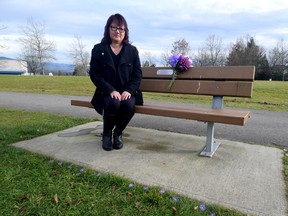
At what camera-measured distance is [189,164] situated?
300cm

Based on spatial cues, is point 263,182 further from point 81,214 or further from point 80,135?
point 80,135

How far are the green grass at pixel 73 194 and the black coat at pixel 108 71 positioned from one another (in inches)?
40.9

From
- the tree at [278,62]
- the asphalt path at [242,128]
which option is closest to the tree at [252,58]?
the tree at [278,62]

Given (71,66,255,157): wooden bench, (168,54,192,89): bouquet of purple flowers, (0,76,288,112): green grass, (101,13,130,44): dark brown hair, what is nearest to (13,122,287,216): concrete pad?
(71,66,255,157): wooden bench

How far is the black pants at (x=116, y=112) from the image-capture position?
3293mm

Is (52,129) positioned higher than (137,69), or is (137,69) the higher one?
(137,69)

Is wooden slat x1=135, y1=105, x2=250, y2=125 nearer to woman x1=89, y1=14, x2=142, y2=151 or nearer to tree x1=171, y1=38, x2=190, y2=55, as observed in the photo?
woman x1=89, y1=14, x2=142, y2=151

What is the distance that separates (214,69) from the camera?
12.0 ft

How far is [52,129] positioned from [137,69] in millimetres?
1876

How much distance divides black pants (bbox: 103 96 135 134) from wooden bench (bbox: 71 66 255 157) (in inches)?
5.4

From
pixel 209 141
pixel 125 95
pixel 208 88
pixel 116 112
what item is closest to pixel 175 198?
pixel 209 141

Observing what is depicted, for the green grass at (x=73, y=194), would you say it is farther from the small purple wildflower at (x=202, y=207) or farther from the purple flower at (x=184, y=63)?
the purple flower at (x=184, y=63)

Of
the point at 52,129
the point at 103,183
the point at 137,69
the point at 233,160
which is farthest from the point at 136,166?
the point at 52,129

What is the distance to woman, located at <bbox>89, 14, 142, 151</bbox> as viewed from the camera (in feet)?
11.2
